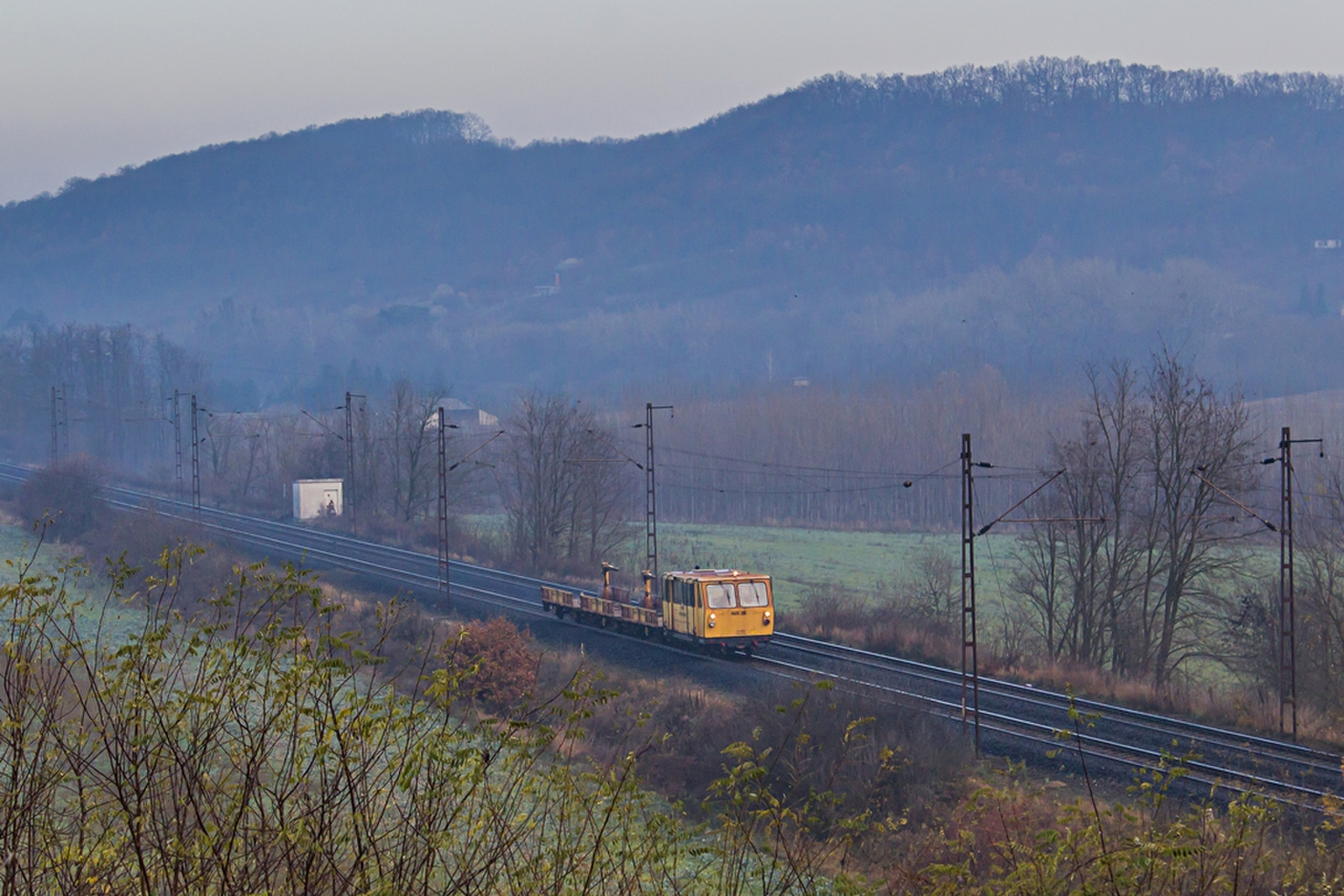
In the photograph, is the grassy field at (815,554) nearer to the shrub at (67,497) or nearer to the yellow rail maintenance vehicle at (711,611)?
the yellow rail maintenance vehicle at (711,611)

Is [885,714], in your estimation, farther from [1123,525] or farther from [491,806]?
[1123,525]

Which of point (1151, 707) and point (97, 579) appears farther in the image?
point (97, 579)

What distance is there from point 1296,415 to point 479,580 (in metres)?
69.9

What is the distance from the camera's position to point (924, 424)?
9288cm

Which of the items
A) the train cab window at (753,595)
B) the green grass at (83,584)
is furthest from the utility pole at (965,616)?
the green grass at (83,584)

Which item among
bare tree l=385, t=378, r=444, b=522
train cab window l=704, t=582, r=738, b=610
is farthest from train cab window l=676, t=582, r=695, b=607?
bare tree l=385, t=378, r=444, b=522

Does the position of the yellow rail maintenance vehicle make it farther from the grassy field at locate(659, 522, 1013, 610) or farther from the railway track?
the grassy field at locate(659, 522, 1013, 610)

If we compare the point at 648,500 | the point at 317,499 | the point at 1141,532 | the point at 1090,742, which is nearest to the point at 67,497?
the point at 317,499

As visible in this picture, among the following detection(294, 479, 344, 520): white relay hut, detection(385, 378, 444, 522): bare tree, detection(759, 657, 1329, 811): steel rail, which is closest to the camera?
detection(759, 657, 1329, 811): steel rail

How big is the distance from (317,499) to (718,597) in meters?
42.5

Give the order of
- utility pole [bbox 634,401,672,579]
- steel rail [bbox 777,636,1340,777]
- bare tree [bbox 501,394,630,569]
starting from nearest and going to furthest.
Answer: steel rail [bbox 777,636,1340,777] < utility pole [bbox 634,401,672,579] < bare tree [bbox 501,394,630,569]

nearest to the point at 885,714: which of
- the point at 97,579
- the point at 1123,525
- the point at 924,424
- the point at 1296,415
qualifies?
the point at 1123,525

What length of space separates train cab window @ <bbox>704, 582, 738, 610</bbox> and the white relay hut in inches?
1624

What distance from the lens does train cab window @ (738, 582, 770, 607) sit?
111ft
